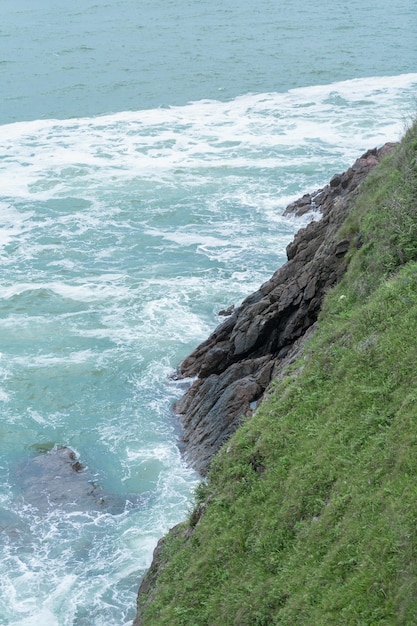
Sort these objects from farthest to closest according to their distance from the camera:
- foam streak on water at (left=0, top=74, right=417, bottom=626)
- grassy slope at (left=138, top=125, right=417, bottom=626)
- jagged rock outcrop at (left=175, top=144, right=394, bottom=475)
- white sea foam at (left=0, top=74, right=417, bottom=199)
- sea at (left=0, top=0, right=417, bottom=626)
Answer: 1. white sea foam at (left=0, top=74, right=417, bottom=199)
2. jagged rock outcrop at (left=175, top=144, right=394, bottom=475)
3. sea at (left=0, top=0, right=417, bottom=626)
4. foam streak on water at (left=0, top=74, right=417, bottom=626)
5. grassy slope at (left=138, top=125, right=417, bottom=626)

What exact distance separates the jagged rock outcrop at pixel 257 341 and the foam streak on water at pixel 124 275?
1.05 meters

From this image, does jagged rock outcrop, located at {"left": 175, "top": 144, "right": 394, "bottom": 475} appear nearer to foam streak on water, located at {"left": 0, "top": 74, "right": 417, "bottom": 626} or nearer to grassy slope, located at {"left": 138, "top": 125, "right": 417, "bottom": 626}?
foam streak on water, located at {"left": 0, "top": 74, "right": 417, "bottom": 626}

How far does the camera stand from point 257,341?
22.6 meters

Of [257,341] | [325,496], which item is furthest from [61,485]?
[325,496]

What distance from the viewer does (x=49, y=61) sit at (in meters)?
66.1

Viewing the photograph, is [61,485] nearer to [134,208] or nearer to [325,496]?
[325,496]

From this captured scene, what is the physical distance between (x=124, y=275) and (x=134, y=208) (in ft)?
23.7

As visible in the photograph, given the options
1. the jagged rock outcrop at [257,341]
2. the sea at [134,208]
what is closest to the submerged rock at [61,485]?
the sea at [134,208]

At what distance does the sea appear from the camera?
2123cm

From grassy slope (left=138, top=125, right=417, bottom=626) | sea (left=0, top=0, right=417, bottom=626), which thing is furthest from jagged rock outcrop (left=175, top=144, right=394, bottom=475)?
grassy slope (left=138, top=125, right=417, bottom=626)

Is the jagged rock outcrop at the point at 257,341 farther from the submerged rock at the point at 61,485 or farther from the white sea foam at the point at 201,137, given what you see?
the white sea foam at the point at 201,137

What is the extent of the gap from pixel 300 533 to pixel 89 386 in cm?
1494

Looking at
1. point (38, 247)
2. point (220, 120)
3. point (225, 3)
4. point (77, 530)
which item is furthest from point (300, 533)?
point (225, 3)

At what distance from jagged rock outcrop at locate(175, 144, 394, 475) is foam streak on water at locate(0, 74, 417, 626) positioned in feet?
3.46
